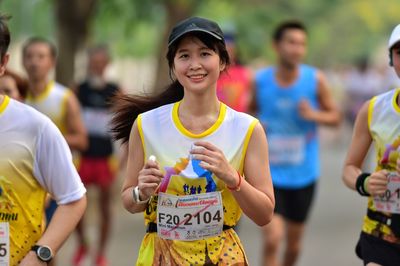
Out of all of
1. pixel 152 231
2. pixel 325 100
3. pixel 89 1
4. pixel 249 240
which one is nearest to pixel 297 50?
pixel 325 100

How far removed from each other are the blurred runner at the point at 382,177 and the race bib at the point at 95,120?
512cm

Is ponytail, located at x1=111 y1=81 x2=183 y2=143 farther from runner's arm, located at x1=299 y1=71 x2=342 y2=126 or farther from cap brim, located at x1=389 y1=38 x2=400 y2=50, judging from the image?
runner's arm, located at x1=299 y1=71 x2=342 y2=126

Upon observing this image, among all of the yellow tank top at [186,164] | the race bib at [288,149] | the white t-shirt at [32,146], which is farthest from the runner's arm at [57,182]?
the race bib at [288,149]

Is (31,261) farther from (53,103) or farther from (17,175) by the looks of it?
(53,103)

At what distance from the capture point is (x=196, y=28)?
406 cm

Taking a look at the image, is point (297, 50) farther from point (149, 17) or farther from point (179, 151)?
point (149, 17)

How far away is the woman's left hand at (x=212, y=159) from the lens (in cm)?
386

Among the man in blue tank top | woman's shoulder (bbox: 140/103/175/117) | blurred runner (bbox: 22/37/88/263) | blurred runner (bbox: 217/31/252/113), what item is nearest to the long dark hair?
woman's shoulder (bbox: 140/103/175/117)

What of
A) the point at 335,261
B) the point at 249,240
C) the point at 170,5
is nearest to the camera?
the point at 335,261

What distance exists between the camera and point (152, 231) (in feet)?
14.2

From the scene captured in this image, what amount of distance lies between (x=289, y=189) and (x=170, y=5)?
6.84 meters

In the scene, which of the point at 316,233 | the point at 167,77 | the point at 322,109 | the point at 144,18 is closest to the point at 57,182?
the point at 322,109

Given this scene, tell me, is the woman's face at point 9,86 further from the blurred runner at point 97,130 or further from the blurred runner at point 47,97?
the blurred runner at point 97,130

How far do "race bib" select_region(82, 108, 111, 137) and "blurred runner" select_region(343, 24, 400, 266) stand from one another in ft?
16.8
